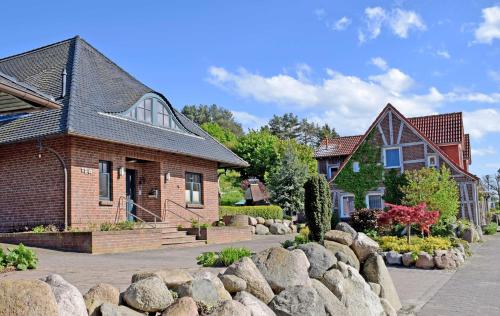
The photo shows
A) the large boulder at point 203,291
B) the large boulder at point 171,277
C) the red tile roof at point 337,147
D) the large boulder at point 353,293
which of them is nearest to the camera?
the large boulder at point 203,291

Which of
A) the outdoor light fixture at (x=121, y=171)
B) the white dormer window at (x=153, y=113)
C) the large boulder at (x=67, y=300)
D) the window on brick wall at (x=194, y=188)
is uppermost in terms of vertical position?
the white dormer window at (x=153, y=113)

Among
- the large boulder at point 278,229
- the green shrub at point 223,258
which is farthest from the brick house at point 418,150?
the green shrub at point 223,258

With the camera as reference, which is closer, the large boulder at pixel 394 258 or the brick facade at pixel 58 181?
the large boulder at pixel 394 258

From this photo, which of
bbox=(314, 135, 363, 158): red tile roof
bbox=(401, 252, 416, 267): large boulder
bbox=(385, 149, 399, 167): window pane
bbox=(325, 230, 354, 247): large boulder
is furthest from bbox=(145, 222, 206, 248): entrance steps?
bbox=(314, 135, 363, 158): red tile roof

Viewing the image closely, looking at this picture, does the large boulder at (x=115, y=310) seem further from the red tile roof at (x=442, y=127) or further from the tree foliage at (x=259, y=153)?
the tree foliage at (x=259, y=153)

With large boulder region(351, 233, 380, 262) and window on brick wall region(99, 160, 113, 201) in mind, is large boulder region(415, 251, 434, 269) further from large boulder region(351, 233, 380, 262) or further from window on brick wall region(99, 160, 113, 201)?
window on brick wall region(99, 160, 113, 201)

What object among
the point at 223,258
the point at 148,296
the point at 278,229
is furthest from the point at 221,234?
the point at 148,296

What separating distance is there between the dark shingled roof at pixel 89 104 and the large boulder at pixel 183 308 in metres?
12.0

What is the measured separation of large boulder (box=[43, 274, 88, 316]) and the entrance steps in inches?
501

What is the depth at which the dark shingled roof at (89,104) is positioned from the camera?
17375mm

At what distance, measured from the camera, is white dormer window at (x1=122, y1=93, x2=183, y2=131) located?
20.7 meters

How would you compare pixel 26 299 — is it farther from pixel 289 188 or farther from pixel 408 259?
pixel 289 188

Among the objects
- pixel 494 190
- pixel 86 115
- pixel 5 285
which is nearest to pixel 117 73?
pixel 86 115

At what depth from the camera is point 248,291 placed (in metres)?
6.57
